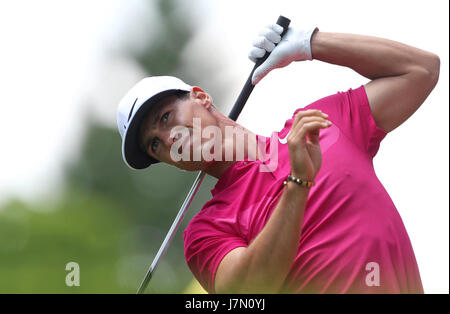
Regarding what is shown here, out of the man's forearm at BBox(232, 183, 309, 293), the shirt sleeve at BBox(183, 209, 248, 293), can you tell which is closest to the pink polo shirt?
the shirt sleeve at BBox(183, 209, 248, 293)

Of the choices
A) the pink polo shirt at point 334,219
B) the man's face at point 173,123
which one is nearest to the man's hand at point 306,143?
the pink polo shirt at point 334,219

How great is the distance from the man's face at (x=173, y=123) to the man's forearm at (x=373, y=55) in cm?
39

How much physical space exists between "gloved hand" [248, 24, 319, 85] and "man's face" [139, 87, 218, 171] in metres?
0.23

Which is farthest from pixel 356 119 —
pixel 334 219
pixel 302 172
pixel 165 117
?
pixel 165 117

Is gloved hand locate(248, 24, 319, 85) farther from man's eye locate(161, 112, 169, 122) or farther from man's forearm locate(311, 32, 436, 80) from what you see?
man's eye locate(161, 112, 169, 122)

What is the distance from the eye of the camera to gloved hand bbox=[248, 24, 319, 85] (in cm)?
179

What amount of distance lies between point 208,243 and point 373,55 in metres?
0.68

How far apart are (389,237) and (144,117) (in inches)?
30.1

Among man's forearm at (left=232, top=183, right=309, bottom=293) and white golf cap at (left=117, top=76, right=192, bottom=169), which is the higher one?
white golf cap at (left=117, top=76, right=192, bottom=169)

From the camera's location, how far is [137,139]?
1818mm

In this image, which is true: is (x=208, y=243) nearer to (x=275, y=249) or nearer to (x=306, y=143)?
(x=275, y=249)

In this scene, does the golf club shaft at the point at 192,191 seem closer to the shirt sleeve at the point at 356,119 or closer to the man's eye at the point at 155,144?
the man's eye at the point at 155,144
